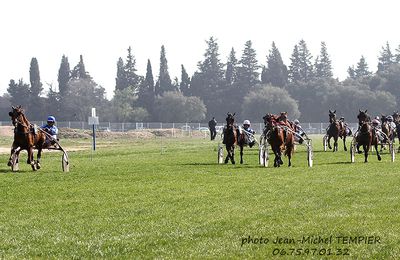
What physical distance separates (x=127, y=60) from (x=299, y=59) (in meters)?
35.6

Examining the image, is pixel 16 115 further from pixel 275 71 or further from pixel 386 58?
pixel 386 58

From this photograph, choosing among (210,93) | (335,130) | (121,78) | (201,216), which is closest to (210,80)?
(210,93)

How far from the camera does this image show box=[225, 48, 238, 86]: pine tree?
4833 inches

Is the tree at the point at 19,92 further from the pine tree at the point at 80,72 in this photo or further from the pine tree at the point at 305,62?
the pine tree at the point at 305,62

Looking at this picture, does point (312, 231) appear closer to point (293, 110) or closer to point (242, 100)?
point (293, 110)

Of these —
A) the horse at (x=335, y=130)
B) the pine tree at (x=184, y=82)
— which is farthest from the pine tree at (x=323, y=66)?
the horse at (x=335, y=130)

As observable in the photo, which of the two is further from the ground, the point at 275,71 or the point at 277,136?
the point at 275,71

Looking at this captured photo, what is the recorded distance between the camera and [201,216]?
35.9 feet

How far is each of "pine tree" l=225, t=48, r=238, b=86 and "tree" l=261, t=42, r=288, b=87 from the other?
520 cm

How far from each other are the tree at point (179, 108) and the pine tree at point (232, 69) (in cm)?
1719

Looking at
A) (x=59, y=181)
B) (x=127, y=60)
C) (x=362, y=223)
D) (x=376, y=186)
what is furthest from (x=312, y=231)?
(x=127, y=60)

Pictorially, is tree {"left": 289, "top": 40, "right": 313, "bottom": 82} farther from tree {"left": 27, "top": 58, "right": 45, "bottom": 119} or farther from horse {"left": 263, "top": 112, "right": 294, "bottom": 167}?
horse {"left": 263, "top": 112, "right": 294, "bottom": 167}

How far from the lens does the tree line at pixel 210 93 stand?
105812 mm

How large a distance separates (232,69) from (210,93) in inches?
359
